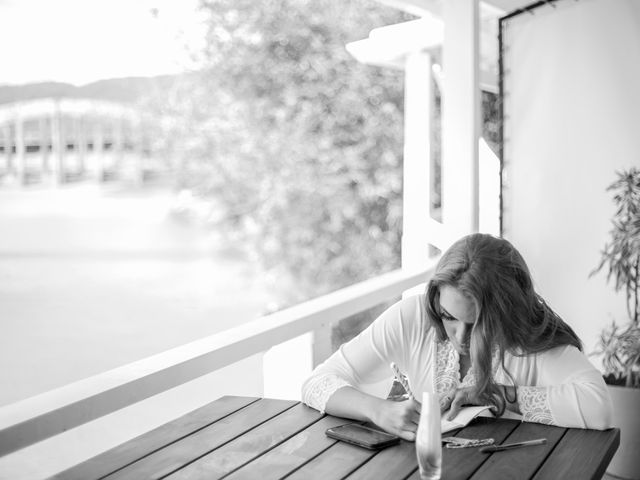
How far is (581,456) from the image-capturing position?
1.61m

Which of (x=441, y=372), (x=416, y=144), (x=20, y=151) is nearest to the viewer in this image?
(x=441, y=372)

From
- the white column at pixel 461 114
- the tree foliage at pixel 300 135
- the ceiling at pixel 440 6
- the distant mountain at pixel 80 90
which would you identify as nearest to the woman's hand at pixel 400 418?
the white column at pixel 461 114

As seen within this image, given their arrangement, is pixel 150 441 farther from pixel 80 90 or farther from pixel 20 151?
pixel 20 151

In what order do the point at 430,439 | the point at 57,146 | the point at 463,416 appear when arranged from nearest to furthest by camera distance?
the point at 430,439
the point at 463,416
the point at 57,146

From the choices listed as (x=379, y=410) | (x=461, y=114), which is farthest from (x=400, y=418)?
(x=461, y=114)

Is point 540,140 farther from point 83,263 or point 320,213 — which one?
point 83,263

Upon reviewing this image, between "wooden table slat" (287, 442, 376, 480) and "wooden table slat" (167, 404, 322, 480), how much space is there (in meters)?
0.12

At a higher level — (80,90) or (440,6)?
(80,90)

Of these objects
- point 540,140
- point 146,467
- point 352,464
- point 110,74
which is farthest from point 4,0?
point 110,74

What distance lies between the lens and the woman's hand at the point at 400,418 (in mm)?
1699

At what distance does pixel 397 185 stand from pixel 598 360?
4582 millimetres

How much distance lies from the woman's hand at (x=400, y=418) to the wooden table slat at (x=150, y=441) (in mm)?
397

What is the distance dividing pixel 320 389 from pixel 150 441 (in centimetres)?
43

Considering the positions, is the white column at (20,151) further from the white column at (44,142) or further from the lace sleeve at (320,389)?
the lace sleeve at (320,389)
